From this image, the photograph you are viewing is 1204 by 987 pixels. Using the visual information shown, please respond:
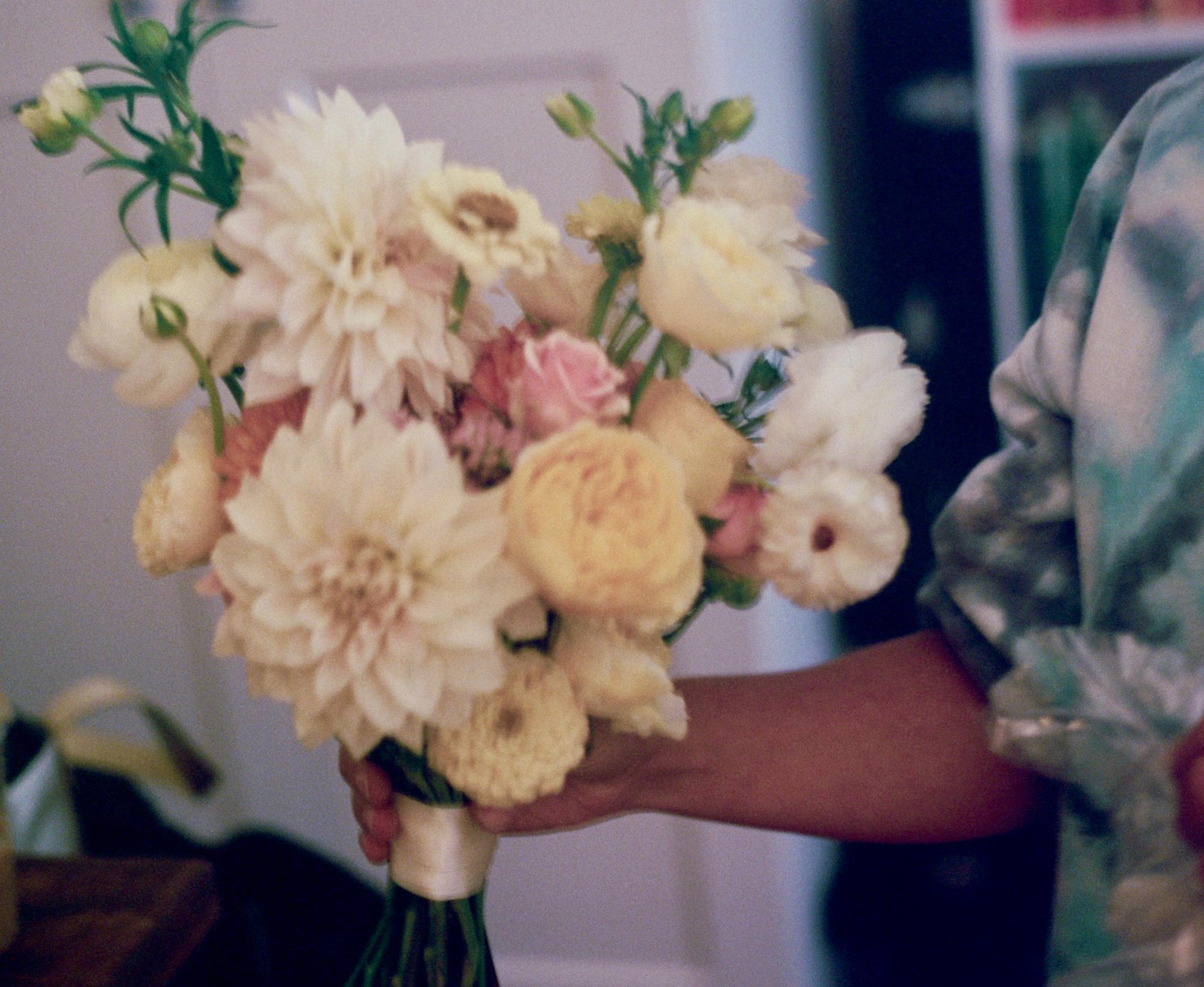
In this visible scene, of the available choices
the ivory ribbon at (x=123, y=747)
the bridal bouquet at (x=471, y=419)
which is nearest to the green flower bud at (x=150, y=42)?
the bridal bouquet at (x=471, y=419)

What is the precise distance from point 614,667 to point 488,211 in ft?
0.59

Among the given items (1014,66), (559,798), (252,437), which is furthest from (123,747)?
(1014,66)

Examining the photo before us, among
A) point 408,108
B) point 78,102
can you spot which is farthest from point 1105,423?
point 408,108

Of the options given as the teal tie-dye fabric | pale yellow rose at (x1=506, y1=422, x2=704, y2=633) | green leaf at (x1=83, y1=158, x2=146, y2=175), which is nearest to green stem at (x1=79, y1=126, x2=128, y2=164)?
green leaf at (x1=83, y1=158, x2=146, y2=175)

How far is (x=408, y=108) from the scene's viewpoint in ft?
3.80

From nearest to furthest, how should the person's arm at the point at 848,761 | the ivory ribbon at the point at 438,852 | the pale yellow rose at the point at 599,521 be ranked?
1. the pale yellow rose at the point at 599,521
2. the ivory ribbon at the point at 438,852
3. the person's arm at the point at 848,761

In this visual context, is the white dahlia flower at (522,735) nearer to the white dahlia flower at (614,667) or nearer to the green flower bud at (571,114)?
the white dahlia flower at (614,667)

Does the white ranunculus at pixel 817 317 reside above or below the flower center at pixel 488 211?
below

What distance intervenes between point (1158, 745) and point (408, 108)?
→ 103cm

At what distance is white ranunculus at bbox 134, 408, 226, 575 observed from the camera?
0.40 metres

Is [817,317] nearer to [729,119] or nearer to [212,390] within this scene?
[729,119]

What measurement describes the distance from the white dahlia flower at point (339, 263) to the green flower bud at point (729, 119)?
0.11 meters

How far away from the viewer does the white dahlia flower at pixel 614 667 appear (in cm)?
39

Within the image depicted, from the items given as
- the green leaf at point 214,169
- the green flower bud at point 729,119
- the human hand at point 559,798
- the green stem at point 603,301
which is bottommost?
the human hand at point 559,798
